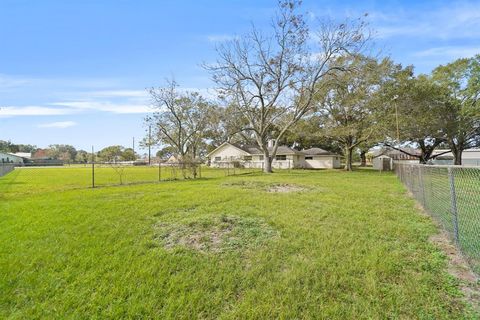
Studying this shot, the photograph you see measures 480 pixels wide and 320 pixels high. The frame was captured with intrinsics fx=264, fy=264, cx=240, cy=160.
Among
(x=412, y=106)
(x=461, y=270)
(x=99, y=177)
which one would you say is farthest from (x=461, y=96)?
(x=99, y=177)

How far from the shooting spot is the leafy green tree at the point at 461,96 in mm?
21900

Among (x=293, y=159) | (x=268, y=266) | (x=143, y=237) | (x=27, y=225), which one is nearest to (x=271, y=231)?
(x=268, y=266)

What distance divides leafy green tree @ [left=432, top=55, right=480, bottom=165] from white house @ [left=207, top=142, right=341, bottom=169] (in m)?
13.3

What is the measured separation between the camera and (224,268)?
323 cm

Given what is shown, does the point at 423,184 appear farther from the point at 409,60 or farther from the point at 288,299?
the point at 409,60

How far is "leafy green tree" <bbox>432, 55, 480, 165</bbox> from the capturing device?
21.9m

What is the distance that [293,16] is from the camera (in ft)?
65.4

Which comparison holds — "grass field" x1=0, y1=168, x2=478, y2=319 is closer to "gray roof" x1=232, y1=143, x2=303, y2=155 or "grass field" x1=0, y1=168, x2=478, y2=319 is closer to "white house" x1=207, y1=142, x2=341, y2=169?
"white house" x1=207, y1=142, x2=341, y2=169

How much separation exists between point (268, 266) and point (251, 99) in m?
20.6

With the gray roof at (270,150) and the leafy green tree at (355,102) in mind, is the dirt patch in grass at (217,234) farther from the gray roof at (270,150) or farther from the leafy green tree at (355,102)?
the gray roof at (270,150)

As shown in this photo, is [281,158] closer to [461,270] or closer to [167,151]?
[167,151]

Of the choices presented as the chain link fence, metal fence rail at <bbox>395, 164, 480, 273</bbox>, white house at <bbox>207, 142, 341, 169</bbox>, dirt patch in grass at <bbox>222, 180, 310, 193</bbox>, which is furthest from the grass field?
white house at <bbox>207, 142, 341, 169</bbox>

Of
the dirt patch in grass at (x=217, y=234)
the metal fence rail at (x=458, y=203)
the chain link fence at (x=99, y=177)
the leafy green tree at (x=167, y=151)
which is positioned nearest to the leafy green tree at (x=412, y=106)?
the chain link fence at (x=99, y=177)

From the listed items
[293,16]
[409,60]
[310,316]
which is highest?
[293,16]
